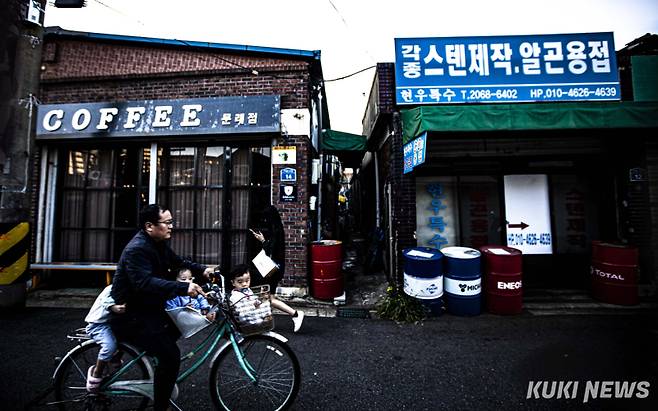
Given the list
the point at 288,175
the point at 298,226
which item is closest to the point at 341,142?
the point at 288,175

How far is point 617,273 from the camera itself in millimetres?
5211

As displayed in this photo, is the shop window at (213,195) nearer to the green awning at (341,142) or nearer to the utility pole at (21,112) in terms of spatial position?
the utility pole at (21,112)

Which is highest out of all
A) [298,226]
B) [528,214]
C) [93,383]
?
[528,214]

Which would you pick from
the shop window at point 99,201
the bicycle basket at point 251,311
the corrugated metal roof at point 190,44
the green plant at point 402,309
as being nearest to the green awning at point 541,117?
the corrugated metal roof at point 190,44

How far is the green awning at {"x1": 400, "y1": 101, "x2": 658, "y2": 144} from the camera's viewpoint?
520 centimetres

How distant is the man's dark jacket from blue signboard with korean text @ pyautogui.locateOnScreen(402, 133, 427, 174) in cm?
408

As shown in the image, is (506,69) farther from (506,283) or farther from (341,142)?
(341,142)

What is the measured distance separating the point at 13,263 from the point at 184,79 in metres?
4.74

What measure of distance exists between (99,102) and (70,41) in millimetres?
1975

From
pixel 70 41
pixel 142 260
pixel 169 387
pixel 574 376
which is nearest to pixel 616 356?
pixel 574 376

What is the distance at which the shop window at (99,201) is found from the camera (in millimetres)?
6477

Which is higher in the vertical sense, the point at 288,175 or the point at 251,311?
the point at 288,175

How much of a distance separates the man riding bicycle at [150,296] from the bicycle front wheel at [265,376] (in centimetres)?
38

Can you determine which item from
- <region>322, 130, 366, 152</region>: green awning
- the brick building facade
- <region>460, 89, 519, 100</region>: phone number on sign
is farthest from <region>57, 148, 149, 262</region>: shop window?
<region>460, 89, 519, 100</region>: phone number on sign
